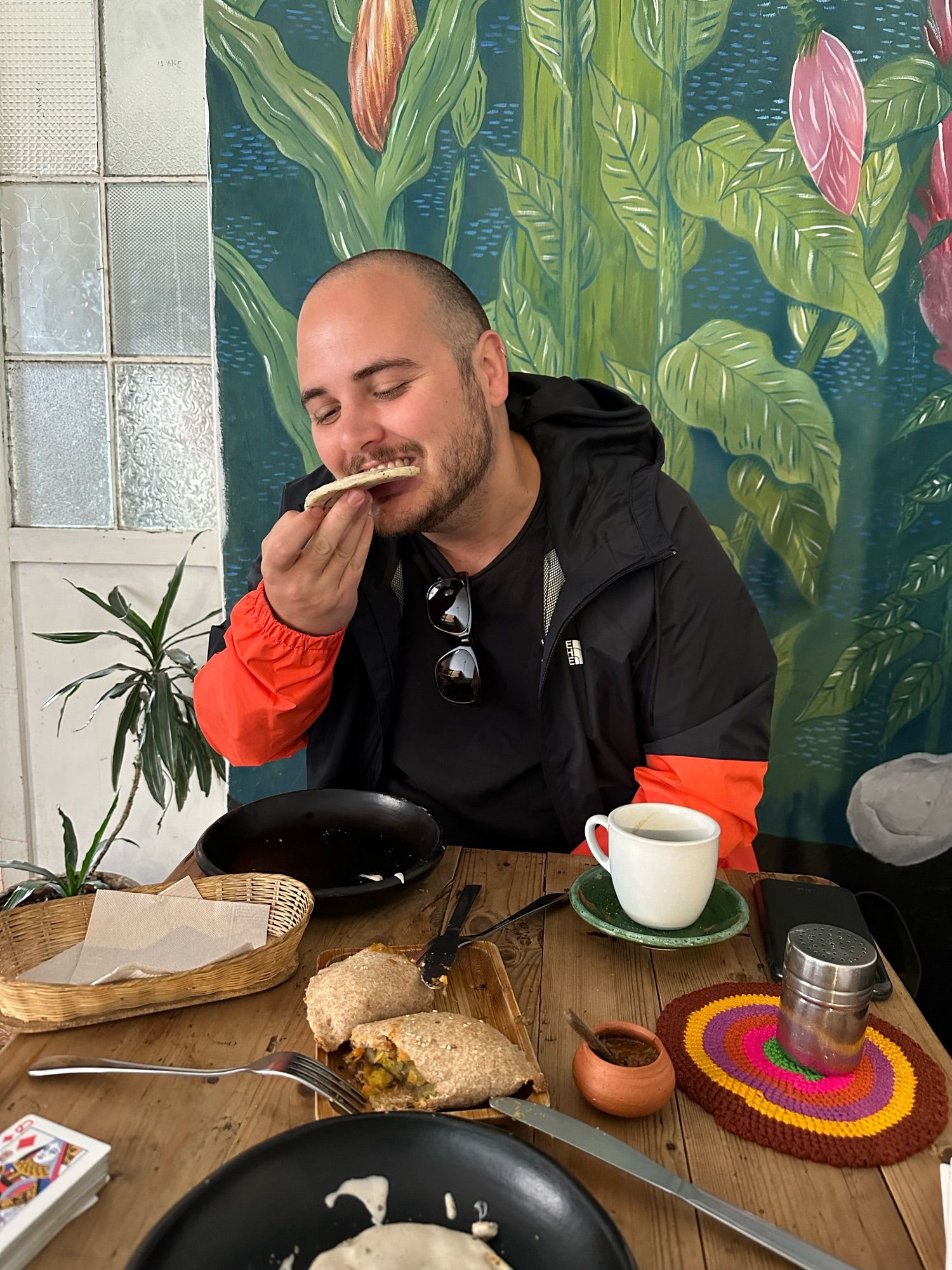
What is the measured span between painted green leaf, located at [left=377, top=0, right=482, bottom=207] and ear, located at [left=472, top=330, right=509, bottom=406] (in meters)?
0.90

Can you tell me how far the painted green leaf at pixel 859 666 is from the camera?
8.71ft

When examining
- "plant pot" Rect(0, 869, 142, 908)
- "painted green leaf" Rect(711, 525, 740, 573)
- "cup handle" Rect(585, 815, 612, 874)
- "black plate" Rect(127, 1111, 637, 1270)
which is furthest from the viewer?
"painted green leaf" Rect(711, 525, 740, 573)

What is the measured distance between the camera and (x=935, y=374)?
8.22 feet

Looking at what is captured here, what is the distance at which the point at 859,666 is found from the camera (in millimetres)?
2682

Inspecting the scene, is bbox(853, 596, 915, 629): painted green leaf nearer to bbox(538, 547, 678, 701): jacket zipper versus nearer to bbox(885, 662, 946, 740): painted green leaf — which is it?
bbox(885, 662, 946, 740): painted green leaf

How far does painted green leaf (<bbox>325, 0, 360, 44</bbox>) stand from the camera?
254 cm

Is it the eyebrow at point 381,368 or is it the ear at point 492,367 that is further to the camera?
the ear at point 492,367

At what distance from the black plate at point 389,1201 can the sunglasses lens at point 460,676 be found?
1.12m

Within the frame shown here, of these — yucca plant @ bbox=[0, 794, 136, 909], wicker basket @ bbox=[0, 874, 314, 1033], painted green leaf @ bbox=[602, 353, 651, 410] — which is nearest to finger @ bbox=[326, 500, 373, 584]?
wicker basket @ bbox=[0, 874, 314, 1033]

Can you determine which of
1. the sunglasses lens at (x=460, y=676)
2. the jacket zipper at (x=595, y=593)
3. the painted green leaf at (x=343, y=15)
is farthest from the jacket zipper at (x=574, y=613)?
the painted green leaf at (x=343, y=15)

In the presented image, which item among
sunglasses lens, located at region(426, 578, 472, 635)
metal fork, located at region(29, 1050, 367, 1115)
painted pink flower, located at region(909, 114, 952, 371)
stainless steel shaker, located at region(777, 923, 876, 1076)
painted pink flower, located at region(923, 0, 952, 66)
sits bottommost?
metal fork, located at region(29, 1050, 367, 1115)

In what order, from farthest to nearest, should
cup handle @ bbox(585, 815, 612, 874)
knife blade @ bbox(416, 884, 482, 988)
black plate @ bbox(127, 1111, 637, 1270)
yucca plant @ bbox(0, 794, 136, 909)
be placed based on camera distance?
yucca plant @ bbox(0, 794, 136, 909), cup handle @ bbox(585, 815, 612, 874), knife blade @ bbox(416, 884, 482, 988), black plate @ bbox(127, 1111, 637, 1270)

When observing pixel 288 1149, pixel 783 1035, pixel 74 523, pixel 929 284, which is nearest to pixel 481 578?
pixel 783 1035

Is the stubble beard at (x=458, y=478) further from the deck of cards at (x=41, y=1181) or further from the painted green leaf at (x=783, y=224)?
the deck of cards at (x=41, y=1181)
